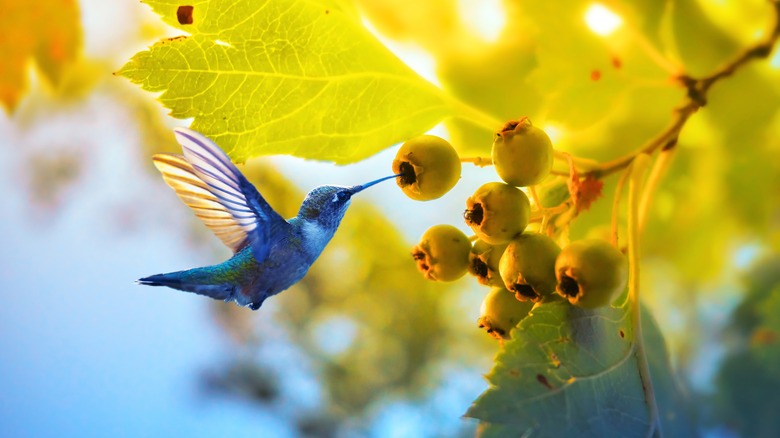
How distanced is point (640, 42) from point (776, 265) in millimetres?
495

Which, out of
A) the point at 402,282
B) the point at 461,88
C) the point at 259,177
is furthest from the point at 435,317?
the point at 461,88

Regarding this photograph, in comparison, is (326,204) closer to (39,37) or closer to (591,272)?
(591,272)

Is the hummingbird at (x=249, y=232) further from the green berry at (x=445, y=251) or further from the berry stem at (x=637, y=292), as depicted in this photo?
the berry stem at (x=637, y=292)

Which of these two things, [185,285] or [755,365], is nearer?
[185,285]

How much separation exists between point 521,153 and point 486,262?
0.09 m

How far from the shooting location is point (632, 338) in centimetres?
52

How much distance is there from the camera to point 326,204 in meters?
0.46

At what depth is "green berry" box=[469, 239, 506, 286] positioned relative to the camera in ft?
1.66

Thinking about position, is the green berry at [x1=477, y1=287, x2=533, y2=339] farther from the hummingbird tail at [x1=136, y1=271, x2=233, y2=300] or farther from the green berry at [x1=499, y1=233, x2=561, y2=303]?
the hummingbird tail at [x1=136, y1=271, x2=233, y2=300]

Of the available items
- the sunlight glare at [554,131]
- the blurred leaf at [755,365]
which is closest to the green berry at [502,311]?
the sunlight glare at [554,131]

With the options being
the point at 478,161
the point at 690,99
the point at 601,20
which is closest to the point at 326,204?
the point at 478,161

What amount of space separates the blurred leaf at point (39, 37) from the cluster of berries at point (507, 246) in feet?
2.75

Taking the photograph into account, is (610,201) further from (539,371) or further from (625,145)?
(539,371)

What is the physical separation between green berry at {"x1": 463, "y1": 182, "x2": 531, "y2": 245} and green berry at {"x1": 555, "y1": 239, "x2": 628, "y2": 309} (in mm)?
43
